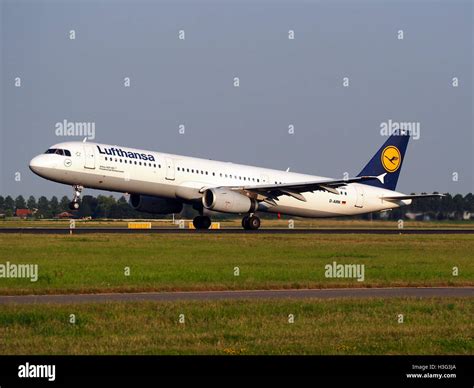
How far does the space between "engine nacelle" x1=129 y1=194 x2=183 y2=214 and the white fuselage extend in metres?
A: 2.07

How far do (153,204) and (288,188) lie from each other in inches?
328

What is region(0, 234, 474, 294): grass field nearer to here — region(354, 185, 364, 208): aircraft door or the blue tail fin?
region(354, 185, 364, 208): aircraft door

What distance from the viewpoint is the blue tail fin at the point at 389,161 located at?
68.6m

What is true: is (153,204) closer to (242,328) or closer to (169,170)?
(169,170)

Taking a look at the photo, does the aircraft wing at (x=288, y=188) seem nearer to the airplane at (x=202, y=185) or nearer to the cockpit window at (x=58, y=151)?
the airplane at (x=202, y=185)

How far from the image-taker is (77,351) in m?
16.8

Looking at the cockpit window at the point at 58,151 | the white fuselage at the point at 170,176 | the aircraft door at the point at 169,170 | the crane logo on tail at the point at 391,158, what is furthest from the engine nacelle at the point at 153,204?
the crane logo on tail at the point at 391,158

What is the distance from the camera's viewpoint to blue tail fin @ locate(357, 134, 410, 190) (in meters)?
68.6

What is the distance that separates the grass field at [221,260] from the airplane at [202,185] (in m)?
5.17

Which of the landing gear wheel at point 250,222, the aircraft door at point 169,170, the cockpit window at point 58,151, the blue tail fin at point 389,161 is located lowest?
the landing gear wheel at point 250,222

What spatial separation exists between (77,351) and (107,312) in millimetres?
4020

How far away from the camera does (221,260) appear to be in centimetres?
3553
